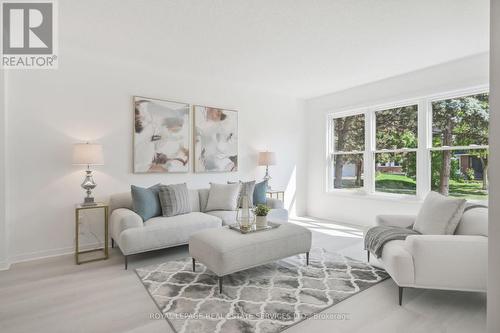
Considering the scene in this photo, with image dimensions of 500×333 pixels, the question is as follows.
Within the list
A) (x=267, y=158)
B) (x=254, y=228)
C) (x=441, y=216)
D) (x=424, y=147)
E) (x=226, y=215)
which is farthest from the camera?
(x=267, y=158)

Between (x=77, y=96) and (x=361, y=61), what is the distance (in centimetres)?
394

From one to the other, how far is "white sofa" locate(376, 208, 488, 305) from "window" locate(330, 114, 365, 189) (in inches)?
117

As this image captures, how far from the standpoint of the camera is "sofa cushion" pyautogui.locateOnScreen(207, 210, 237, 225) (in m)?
3.75

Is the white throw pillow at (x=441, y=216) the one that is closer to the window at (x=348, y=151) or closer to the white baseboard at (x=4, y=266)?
the window at (x=348, y=151)

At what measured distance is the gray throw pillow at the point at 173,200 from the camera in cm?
356

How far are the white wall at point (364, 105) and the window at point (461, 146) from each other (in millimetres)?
290

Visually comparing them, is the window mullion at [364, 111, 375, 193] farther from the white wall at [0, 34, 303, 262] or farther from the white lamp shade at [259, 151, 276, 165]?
the white wall at [0, 34, 303, 262]

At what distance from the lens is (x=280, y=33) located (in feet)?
10.0

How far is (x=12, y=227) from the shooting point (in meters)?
3.20

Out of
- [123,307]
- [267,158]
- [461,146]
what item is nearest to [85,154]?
[123,307]

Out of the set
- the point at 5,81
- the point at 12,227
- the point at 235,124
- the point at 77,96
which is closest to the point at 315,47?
the point at 235,124

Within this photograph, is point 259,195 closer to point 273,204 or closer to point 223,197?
point 273,204

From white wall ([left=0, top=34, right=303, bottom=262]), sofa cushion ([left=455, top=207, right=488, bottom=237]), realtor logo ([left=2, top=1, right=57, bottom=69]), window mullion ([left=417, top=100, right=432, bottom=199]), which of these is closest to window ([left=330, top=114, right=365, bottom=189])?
window mullion ([left=417, top=100, right=432, bottom=199])

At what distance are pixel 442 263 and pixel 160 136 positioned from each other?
3754mm
